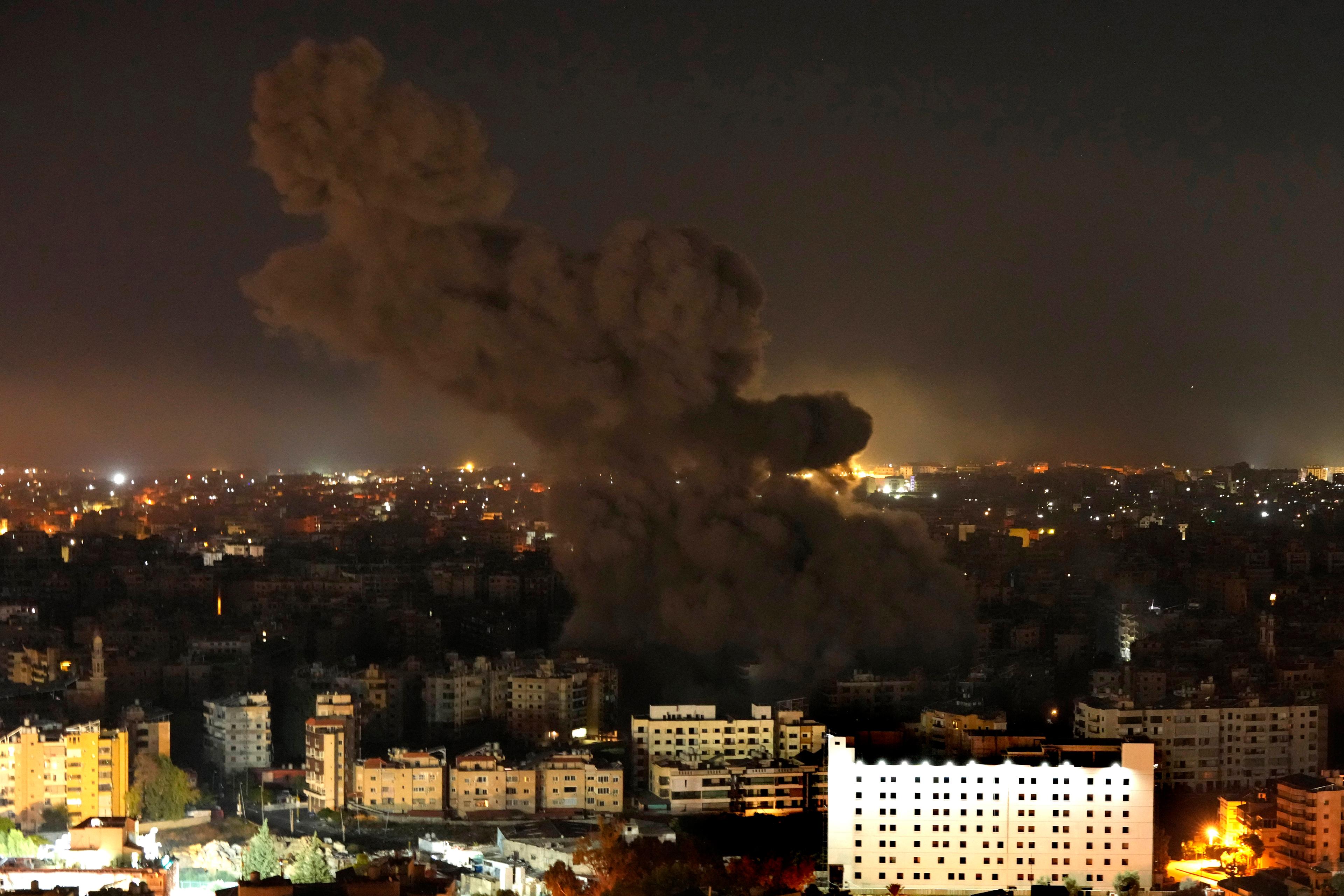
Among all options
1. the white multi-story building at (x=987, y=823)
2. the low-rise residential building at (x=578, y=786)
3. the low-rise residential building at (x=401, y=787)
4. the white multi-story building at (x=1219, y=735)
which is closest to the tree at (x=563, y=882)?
the white multi-story building at (x=987, y=823)

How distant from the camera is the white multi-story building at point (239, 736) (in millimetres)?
12156

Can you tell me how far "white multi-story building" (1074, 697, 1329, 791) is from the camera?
11.5m

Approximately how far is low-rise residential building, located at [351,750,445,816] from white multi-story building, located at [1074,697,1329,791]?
3400 millimetres

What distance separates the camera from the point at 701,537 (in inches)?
578

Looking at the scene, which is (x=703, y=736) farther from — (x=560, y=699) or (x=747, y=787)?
(x=560, y=699)

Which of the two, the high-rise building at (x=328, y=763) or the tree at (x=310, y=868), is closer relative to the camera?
the tree at (x=310, y=868)

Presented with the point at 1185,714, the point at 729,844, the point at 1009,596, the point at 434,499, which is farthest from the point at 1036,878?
the point at 434,499

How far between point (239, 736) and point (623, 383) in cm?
410

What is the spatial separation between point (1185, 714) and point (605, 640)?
14.5ft

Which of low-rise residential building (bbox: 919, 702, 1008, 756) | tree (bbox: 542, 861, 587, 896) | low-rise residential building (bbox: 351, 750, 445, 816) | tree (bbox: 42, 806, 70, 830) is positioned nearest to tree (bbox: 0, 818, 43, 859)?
tree (bbox: 42, 806, 70, 830)

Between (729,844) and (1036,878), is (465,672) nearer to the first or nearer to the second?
(729,844)

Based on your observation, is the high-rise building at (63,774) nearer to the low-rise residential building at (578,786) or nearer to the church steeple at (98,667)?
the low-rise residential building at (578,786)

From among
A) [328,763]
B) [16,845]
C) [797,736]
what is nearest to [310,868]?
[16,845]

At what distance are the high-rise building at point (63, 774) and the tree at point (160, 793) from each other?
65 millimetres
